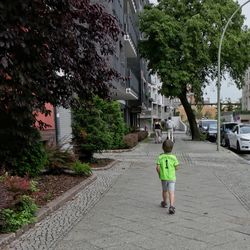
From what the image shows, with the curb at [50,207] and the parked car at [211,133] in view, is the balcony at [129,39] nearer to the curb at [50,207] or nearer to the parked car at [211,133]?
the parked car at [211,133]

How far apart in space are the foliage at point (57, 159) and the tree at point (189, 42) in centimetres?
2079

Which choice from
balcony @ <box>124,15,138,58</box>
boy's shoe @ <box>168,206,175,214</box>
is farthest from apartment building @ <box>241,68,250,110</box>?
boy's shoe @ <box>168,206,175,214</box>

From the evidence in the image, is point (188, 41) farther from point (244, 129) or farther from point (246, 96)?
point (246, 96)

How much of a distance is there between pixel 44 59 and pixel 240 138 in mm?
18940

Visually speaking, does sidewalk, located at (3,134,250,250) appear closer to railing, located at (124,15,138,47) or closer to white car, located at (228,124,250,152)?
white car, located at (228,124,250,152)

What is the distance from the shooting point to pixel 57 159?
1194 centimetres

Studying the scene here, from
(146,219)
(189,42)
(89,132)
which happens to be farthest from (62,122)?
(189,42)

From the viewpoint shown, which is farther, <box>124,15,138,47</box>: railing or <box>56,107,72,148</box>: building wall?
<box>124,15,138,47</box>: railing

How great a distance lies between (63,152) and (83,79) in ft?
13.2

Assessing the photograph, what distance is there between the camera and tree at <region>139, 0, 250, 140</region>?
32.7 metres

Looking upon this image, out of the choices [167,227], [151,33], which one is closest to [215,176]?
[167,227]

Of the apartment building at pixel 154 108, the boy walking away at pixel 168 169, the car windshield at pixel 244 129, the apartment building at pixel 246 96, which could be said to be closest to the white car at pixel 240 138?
the car windshield at pixel 244 129

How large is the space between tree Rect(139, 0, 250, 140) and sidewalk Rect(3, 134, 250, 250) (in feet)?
68.0

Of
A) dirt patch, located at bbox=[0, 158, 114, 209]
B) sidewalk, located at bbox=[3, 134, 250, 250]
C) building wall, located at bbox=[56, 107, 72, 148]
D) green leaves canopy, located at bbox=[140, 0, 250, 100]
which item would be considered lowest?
sidewalk, located at bbox=[3, 134, 250, 250]
